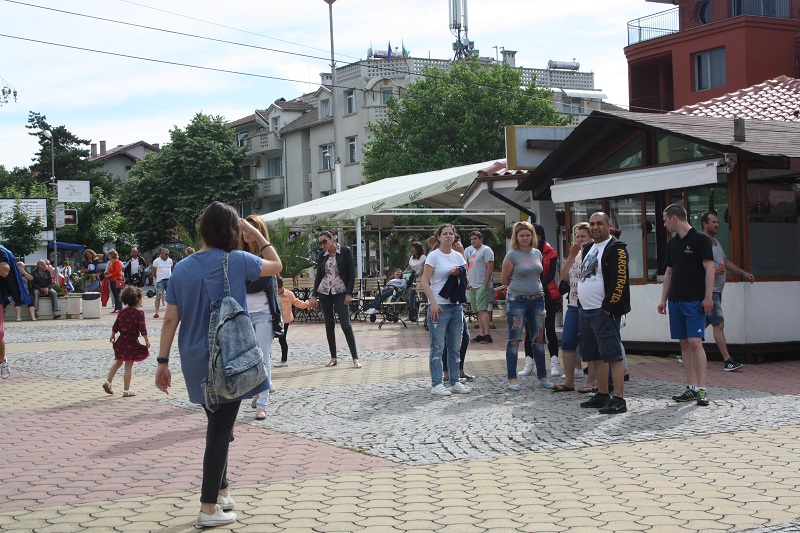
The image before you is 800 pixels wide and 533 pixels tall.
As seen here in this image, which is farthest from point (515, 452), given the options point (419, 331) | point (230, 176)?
point (230, 176)

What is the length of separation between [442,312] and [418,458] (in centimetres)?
354

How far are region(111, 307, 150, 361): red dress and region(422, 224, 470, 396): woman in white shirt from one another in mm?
3267

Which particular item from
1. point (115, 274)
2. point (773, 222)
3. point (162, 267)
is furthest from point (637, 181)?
point (115, 274)

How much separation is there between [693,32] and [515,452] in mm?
35480

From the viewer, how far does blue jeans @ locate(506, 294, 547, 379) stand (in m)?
10.5

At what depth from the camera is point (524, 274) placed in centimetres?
1048

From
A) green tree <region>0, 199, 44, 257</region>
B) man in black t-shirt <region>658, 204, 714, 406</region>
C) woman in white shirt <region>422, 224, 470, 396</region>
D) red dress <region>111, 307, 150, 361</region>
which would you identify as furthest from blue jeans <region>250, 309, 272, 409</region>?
green tree <region>0, 199, 44, 257</region>

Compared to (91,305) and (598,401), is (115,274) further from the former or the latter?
(598,401)

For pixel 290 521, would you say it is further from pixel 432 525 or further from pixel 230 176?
pixel 230 176

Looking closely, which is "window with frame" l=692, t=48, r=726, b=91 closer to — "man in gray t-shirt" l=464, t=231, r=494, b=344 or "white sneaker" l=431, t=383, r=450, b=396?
"man in gray t-shirt" l=464, t=231, r=494, b=344

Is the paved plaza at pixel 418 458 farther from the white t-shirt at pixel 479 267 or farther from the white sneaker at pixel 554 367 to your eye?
the white t-shirt at pixel 479 267

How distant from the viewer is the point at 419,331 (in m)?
20.3

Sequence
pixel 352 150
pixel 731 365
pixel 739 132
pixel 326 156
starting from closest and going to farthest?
1. pixel 731 365
2. pixel 739 132
3. pixel 352 150
4. pixel 326 156

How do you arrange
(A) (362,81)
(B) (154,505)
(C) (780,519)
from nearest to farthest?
(C) (780,519)
(B) (154,505)
(A) (362,81)
